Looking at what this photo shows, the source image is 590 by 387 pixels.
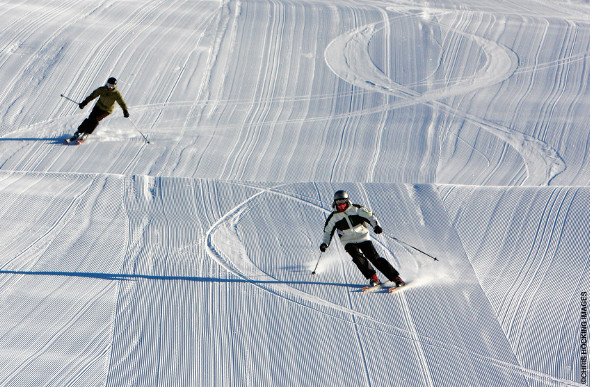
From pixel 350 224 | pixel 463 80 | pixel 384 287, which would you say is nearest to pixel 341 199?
pixel 350 224

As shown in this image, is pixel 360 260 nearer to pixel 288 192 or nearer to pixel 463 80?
pixel 288 192

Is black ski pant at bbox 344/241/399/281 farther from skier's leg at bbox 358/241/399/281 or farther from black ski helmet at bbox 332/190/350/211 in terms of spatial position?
black ski helmet at bbox 332/190/350/211

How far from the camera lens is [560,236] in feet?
22.0

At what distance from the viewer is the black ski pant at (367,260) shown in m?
5.83

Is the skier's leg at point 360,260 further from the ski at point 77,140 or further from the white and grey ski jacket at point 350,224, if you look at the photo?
the ski at point 77,140

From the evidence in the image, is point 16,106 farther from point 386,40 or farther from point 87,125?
point 386,40

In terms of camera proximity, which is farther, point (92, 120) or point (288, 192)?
point (92, 120)

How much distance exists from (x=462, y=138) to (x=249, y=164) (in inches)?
136

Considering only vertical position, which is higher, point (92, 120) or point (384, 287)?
point (92, 120)

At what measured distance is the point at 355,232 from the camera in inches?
234

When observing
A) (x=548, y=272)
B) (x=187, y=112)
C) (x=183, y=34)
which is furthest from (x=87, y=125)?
(x=548, y=272)

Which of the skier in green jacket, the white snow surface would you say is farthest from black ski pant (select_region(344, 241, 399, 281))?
the skier in green jacket

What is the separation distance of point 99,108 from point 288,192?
10.4ft

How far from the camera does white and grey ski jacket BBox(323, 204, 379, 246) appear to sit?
19.5ft
